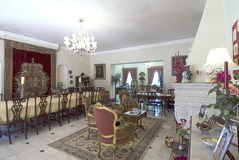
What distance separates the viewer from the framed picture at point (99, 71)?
8367 mm

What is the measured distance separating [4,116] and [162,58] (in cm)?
613

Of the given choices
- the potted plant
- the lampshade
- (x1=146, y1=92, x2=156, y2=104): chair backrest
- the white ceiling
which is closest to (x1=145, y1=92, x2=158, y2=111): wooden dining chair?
(x1=146, y1=92, x2=156, y2=104): chair backrest

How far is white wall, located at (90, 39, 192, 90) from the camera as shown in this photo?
242 inches

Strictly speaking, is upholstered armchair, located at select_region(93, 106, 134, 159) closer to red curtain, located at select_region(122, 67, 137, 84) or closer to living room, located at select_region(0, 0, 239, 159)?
living room, located at select_region(0, 0, 239, 159)

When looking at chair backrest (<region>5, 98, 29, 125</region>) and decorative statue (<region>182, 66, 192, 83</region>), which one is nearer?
decorative statue (<region>182, 66, 192, 83</region>)

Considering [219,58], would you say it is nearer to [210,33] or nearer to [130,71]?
[210,33]

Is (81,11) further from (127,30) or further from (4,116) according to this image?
Result: (4,116)

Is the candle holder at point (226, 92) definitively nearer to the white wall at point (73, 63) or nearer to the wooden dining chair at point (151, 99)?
the wooden dining chair at point (151, 99)

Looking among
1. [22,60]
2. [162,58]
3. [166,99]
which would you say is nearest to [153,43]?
[162,58]

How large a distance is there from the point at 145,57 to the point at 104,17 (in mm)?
3743

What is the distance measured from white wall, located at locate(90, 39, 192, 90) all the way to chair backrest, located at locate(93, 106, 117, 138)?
492 cm

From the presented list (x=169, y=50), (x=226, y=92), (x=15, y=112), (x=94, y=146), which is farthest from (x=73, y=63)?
(x=226, y=92)

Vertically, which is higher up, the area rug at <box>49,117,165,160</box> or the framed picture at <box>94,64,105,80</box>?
the framed picture at <box>94,64,105,80</box>

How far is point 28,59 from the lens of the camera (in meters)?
5.59
